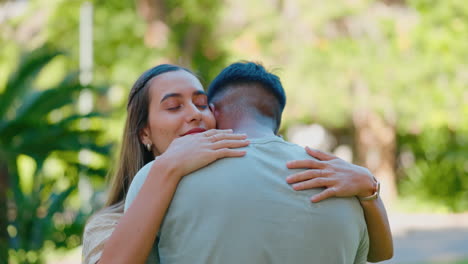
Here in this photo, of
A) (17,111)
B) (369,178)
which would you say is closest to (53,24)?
(17,111)

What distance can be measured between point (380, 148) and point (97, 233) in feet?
63.0

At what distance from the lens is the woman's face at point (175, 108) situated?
2658 millimetres

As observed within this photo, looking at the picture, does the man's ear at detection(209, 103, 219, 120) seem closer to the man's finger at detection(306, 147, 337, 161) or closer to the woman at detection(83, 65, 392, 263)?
the woman at detection(83, 65, 392, 263)

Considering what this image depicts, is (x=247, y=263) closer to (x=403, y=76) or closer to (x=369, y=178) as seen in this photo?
(x=369, y=178)

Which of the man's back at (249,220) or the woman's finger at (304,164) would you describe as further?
the woman's finger at (304,164)

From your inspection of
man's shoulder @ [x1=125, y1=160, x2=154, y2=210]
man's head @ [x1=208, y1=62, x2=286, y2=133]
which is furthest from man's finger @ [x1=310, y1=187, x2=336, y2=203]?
man's shoulder @ [x1=125, y1=160, x2=154, y2=210]

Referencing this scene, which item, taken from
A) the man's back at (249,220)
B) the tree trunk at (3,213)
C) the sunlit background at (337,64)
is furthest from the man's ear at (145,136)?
the sunlit background at (337,64)

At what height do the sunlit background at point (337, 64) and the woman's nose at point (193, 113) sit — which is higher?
the woman's nose at point (193, 113)

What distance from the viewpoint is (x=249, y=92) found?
2.50 metres

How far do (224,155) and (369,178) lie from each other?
1.80 ft

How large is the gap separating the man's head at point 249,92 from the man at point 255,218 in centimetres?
24

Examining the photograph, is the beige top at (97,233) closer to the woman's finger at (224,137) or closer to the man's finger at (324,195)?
the woman's finger at (224,137)

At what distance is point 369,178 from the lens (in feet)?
7.72

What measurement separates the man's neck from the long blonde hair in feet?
1.76
